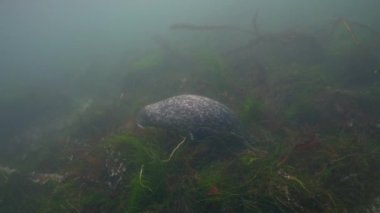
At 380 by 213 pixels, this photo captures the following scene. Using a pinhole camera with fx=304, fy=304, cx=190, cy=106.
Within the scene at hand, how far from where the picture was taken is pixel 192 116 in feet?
20.8

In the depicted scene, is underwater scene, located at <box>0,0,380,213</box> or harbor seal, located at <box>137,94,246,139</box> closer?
underwater scene, located at <box>0,0,380,213</box>

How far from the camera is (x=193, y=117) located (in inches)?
249

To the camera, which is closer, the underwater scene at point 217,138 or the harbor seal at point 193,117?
the underwater scene at point 217,138

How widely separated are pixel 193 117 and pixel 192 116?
0.04 meters

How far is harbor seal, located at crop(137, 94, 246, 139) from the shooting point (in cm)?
619

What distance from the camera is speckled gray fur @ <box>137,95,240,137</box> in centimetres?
624

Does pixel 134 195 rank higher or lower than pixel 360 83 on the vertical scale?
higher

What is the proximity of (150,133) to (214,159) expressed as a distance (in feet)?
4.66

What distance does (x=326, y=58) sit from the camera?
37.5 ft

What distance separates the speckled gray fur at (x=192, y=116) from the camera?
20.5ft

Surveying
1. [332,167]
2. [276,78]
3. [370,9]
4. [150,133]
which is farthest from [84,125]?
[370,9]

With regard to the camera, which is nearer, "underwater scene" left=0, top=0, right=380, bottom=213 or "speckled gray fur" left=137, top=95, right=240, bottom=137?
"underwater scene" left=0, top=0, right=380, bottom=213

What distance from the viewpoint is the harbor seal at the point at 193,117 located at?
6191 millimetres

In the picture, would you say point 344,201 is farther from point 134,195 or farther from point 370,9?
point 370,9
